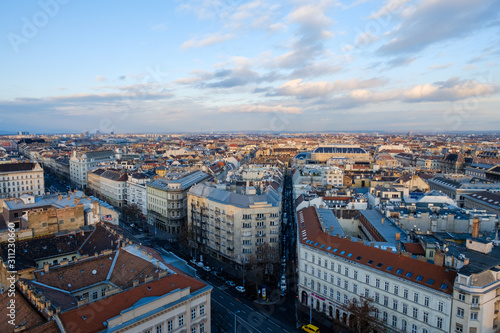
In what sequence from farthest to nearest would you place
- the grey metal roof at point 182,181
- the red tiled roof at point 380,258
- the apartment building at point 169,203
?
the grey metal roof at point 182,181, the apartment building at point 169,203, the red tiled roof at point 380,258

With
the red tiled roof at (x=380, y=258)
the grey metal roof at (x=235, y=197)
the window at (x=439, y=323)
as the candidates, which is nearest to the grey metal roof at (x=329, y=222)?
the red tiled roof at (x=380, y=258)

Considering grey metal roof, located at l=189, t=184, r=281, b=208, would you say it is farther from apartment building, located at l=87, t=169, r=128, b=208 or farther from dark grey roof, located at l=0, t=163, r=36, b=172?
dark grey roof, located at l=0, t=163, r=36, b=172

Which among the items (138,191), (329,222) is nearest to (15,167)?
(138,191)

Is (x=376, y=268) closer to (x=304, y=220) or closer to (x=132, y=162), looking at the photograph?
(x=304, y=220)

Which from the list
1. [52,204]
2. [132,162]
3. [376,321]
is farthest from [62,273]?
[132,162]

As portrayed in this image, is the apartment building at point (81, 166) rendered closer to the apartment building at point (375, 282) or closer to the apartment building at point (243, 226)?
the apartment building at point (243, 226)

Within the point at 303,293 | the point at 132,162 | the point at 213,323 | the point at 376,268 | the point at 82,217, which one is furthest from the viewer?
the point at 132,162
